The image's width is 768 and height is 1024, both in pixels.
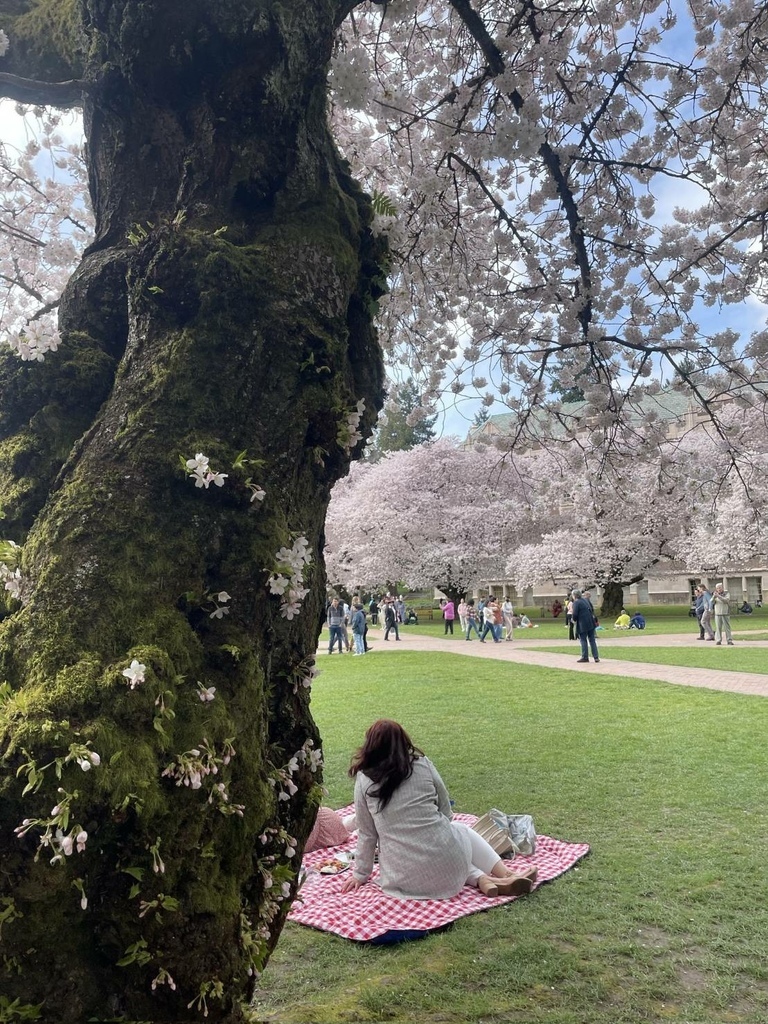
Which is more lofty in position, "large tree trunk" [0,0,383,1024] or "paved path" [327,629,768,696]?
"large tree trunk" [0,0,383,1024]

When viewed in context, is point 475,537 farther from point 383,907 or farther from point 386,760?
point 383,907

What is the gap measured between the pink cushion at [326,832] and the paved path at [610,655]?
7.16 metres

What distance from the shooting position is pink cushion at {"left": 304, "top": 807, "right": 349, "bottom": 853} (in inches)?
194

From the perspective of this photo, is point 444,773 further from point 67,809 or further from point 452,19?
point 452,19

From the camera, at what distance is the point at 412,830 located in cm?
401

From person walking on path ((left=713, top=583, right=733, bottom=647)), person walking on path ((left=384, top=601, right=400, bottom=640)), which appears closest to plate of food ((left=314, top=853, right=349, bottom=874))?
person walking on path ((left=713, top=583, right=733, bottom=647))

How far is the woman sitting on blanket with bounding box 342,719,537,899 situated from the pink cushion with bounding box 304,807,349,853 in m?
0.79

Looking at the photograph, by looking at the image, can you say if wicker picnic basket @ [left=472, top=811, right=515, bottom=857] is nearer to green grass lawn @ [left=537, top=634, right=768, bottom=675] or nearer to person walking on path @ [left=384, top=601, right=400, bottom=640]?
green grass lawn @ [left=537, top=634, right=768, bottom=675]

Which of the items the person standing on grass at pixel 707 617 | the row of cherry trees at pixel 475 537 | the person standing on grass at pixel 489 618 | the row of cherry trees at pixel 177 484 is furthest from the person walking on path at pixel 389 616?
the row of cherry trees at pixel 177 484

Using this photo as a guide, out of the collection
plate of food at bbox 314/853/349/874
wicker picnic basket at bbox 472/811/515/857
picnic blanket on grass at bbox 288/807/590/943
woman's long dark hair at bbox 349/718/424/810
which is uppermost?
woman's long dark hair at bbox 349/718/424/810

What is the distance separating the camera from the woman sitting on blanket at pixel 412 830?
3.99m

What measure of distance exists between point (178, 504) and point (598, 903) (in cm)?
336

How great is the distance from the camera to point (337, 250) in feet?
8.03

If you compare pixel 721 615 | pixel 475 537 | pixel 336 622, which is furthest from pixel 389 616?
pixel 721 615
